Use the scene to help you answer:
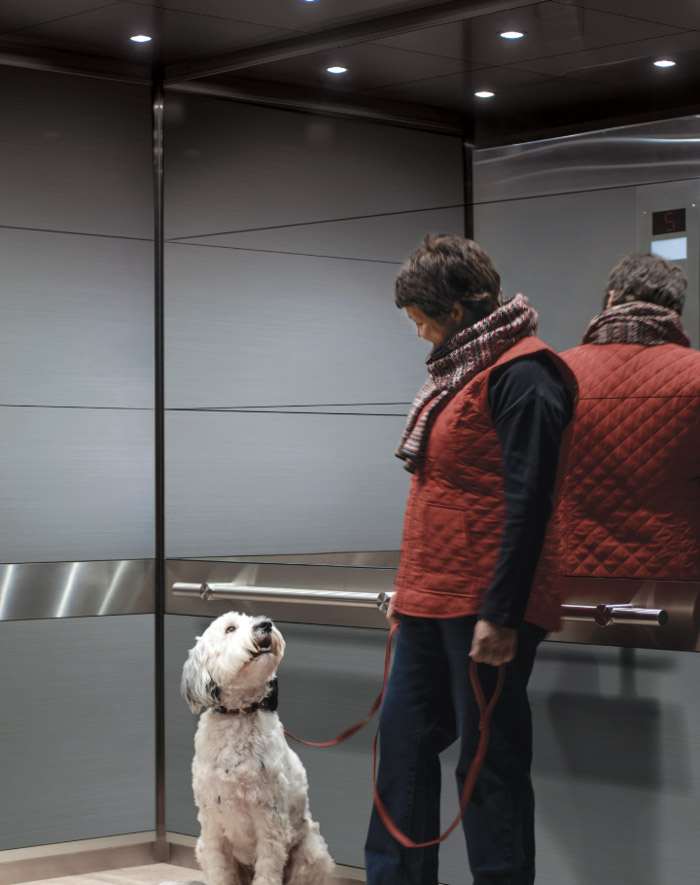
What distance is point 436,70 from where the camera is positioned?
3.57 meters

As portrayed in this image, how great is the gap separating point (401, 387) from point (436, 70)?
3.15 ft

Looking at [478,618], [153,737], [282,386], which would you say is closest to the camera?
[478,618]

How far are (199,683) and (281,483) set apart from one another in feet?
2.62

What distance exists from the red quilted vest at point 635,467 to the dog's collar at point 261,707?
0.90 meters

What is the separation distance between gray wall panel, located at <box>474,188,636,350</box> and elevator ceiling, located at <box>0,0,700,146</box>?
225 millimetres

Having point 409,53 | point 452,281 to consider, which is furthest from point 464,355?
point 409,53

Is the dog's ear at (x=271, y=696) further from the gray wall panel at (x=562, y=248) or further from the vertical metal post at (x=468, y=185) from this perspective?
the vertical metal post at (x=468, y=185)

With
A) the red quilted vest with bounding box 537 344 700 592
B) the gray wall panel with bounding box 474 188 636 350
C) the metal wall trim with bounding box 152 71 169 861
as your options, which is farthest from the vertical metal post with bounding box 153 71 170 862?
the red quilted vest with bounding box 537 344 700 592

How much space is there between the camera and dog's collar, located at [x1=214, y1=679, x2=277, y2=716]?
326 cm

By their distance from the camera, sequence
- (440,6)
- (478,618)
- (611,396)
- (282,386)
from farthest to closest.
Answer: (282,386) < (440,6) < (611,396) < (478,618)

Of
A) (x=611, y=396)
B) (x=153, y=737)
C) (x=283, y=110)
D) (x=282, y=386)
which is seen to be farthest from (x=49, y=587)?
(x=611, y=396)

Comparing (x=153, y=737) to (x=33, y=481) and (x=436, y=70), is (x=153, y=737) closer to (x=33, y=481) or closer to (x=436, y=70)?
(x=33, y=481)

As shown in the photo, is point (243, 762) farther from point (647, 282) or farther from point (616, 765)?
point (647, 282)

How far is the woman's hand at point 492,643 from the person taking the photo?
256 centimetres
